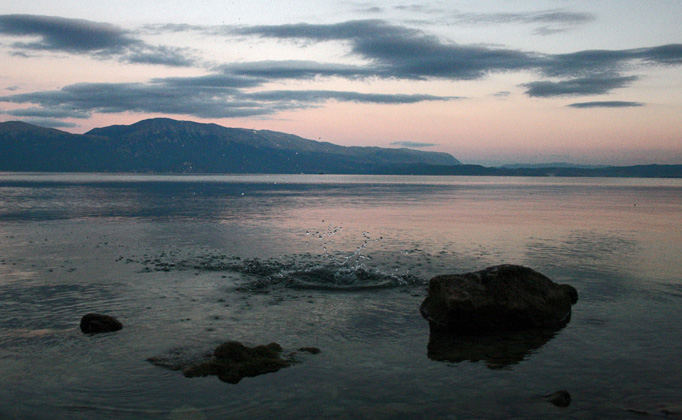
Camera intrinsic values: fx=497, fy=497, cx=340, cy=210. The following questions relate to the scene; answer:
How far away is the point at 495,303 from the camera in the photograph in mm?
16891

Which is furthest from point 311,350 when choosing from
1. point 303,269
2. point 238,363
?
point 303,269

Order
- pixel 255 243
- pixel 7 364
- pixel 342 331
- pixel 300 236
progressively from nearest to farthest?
pixel 7 364 < pixel 342 331 < pixel 255 243 < pixel 300 236

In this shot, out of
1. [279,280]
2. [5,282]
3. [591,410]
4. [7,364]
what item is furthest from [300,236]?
[591,410]

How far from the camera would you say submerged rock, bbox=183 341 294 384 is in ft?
41.9

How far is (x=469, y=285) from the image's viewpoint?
1739 cm

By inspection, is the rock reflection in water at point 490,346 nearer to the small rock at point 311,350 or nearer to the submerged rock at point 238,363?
the small rock at point 311,350

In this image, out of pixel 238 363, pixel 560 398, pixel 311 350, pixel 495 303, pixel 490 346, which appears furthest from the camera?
pixel 495 303

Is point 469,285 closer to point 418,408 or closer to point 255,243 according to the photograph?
point 418,408

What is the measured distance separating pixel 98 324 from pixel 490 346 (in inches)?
488

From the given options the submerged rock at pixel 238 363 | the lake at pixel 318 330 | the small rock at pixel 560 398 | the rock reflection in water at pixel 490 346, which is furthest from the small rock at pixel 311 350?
the small rock at pixel 560 398

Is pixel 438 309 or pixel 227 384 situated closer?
pixel 227 384

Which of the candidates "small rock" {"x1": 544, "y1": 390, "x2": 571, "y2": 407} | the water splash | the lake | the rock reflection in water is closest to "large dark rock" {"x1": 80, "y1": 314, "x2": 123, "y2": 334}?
the lake

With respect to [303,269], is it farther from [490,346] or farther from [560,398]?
[560,398]

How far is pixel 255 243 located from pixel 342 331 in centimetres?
2024
